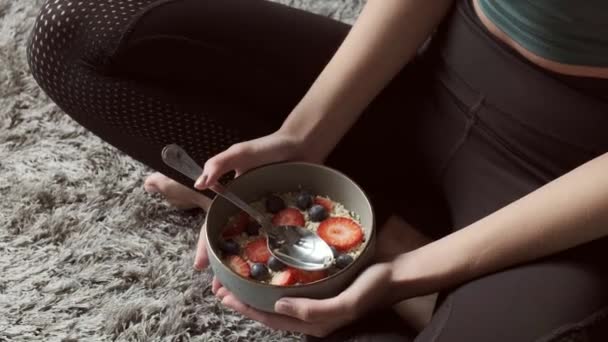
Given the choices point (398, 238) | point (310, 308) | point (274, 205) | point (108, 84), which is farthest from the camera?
point (398, 238)

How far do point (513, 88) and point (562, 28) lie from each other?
0.09 meters

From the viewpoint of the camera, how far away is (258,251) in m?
0.78

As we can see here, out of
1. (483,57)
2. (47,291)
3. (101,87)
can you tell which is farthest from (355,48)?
(47,291)

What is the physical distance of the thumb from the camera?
2.34ft

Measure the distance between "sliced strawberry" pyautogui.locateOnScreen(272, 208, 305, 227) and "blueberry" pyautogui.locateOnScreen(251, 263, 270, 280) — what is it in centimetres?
6

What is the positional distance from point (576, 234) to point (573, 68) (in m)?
0.17

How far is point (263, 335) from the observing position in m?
0.99

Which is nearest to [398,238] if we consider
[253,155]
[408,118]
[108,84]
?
[408,118]

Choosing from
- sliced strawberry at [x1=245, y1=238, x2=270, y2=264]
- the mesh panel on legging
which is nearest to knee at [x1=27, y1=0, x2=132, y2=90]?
the mesh panel on legging

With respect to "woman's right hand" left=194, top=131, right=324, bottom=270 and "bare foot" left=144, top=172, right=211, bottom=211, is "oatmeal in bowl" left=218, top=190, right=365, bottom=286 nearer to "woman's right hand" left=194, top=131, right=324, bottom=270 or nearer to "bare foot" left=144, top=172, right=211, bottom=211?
"woman's right hand" left=194, top=131, right=324, bottom=270

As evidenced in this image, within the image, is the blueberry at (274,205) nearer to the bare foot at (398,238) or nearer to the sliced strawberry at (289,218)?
the sliced strawberry at (289,218)

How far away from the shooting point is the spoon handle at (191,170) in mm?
777

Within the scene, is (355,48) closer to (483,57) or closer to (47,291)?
(483,57)

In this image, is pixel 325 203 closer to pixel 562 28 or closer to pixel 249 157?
→ pixel 249 157
